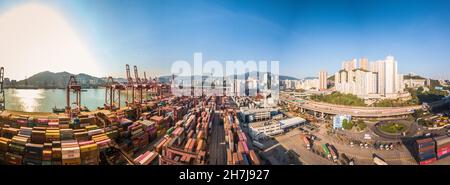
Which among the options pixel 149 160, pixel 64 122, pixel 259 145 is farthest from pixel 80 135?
pixel 259 145

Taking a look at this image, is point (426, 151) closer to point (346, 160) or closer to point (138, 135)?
point (346, 160)

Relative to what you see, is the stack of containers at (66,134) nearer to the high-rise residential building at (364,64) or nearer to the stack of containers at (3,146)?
the stack of containers at (3,146)

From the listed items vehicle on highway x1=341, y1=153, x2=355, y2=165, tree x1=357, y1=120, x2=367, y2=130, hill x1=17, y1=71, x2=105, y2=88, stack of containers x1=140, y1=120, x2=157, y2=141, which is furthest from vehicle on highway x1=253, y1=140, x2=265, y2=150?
hill x1=17, y1=71, x2=105, y2=88

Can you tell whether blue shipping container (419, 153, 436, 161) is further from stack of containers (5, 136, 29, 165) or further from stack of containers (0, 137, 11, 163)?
stack of containers (0, 137, 11, 163)

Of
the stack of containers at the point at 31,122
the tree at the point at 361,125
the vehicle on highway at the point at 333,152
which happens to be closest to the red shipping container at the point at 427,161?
the tree at the point at 361,125
